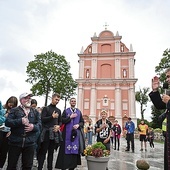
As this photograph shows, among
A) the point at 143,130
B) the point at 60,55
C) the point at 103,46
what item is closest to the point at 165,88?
the point at 143,130

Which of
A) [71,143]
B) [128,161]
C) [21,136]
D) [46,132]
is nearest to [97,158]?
[71,143]

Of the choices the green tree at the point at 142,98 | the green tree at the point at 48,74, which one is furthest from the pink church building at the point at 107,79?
the green tree at the point at 142,98

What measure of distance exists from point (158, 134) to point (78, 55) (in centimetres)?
2287

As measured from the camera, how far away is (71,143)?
14.6 feet

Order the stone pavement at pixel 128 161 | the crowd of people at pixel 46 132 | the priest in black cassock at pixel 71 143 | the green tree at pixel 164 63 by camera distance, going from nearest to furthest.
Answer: the crowd of people at pixel 46 132 < the priest in black cassock at pixel 71 143 < the stone pavement at pixel 128 161 < the green tree at pixel 164 63

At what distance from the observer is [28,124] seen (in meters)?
3.20

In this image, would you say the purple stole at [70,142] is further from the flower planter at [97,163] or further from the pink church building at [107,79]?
the pink church building at [107,79]

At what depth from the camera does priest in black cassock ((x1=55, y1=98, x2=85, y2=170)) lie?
14.3 feet

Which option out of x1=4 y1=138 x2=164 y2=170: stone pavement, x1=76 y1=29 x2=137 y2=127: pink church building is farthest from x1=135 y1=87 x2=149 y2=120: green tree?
x1=4 y1=138 x2=164 y2=170: stone pavement

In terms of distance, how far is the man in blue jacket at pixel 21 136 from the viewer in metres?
3.13

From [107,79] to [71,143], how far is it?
3189 cm

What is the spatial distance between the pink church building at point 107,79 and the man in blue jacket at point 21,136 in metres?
30.7

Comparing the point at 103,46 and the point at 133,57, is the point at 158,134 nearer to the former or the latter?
the point at 133,57

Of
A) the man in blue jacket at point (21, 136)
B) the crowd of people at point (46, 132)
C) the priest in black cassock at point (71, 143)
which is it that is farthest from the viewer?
the priest in black cassock at point (71, 143)
